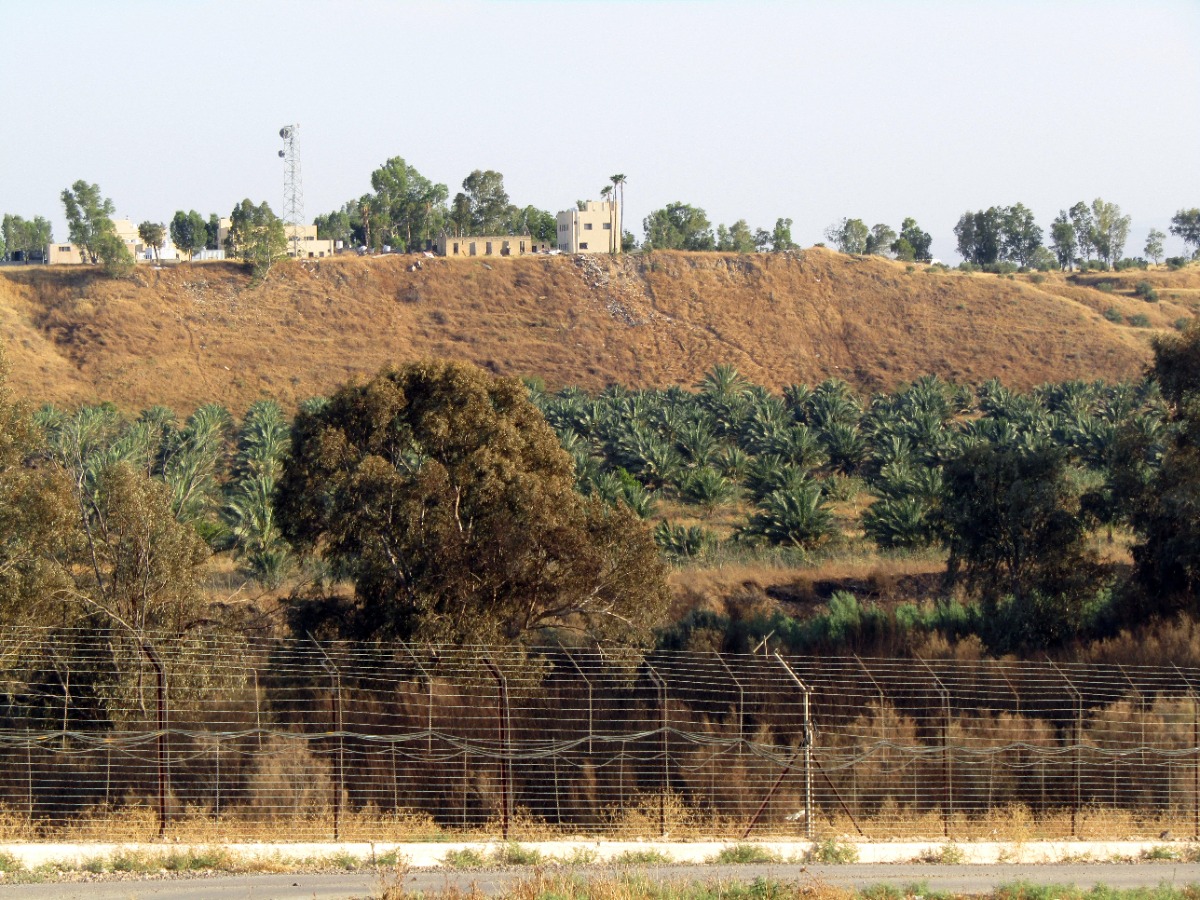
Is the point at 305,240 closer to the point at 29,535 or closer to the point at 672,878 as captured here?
the point at 29,535

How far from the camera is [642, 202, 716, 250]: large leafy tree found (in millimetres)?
96812

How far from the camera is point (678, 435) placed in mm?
45156

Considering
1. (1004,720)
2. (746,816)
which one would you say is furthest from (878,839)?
(1004,720)

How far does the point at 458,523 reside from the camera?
1838 centimetres

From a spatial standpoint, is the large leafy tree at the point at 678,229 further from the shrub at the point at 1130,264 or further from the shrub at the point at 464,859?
the shrub at the point at 464,859

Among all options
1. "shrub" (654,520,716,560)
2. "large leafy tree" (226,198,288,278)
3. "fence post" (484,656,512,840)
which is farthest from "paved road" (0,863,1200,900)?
"large leafy tree" (226,198,288,278)

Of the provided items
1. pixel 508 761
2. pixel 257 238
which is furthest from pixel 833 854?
pixel 257 238

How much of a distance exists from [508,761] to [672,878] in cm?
300

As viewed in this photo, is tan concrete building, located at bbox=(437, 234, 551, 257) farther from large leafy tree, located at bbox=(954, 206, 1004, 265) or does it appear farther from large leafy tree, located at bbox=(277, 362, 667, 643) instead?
large leafy tree, located at bbox=(277, 362, 667, 643)

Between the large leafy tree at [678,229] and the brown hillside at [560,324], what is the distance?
11.6m

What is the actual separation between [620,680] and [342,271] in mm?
65720

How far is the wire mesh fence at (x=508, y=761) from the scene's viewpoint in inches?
537

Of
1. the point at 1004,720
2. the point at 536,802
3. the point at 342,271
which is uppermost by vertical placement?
the point at 342,271

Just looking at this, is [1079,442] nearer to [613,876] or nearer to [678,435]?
[678,435]
